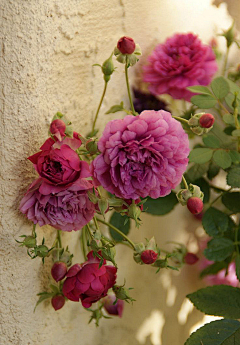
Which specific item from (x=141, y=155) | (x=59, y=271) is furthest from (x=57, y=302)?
(x=141, y=155)

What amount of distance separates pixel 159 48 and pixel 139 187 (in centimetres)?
35

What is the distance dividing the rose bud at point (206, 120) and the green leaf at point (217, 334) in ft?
1.00

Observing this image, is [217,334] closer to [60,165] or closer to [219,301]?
[219,301]

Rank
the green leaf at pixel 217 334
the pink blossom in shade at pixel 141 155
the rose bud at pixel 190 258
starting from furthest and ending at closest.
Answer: the rose bud at pixel 190 258, the green leaf at pixel 217 334, the pink blossom in shade at pixel 141 155

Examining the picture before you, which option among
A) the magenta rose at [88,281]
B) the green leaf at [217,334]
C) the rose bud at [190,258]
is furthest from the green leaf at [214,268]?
the magenta rose at [88,281]

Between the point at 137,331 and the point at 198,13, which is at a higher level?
the point at 198,13

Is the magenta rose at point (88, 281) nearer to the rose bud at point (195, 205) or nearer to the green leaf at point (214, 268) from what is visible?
the rose bud at point (195, 205)

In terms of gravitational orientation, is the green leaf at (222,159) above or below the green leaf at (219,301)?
above

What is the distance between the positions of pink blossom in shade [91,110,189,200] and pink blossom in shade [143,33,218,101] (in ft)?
0.74

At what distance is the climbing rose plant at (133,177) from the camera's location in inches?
19.2

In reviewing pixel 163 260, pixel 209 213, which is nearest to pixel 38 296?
pixel 163 260

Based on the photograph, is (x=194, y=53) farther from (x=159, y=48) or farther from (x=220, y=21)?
(x=220, y=21)

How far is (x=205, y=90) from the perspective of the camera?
66 centimetres

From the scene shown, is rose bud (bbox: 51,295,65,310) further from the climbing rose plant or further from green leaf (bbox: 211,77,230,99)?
green leaf (bbox: 211,77,230,99)
